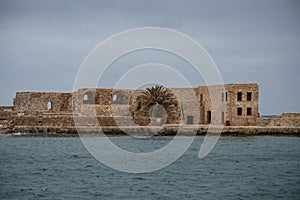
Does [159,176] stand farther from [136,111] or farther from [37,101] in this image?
[37,101]

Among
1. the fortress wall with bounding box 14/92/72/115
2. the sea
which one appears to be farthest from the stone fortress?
the sea

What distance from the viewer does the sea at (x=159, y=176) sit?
14.2m

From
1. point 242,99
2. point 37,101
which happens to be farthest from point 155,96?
point 37,101

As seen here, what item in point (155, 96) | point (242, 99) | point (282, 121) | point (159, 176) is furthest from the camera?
point (155, 96)

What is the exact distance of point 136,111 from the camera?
39.6 meters

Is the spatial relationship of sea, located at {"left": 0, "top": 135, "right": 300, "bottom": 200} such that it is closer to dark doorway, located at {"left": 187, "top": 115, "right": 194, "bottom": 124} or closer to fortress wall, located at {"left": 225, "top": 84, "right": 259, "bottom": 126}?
fortress wall, located at {"left": 225, "top": 84, "right": 259, "bottom": 126}

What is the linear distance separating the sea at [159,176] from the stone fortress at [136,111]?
323 inches

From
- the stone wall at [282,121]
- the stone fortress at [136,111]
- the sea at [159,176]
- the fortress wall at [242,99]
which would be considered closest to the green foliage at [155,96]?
the stone fortress at [136,111]

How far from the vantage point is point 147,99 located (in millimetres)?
39469

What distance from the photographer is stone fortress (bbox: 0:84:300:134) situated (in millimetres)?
34938

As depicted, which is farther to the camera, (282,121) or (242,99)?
(242,99)

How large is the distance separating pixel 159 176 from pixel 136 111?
22091mm

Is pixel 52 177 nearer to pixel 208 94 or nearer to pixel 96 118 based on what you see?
pixel 96 118

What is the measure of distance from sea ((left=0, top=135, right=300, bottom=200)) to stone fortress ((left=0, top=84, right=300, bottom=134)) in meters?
8.20
